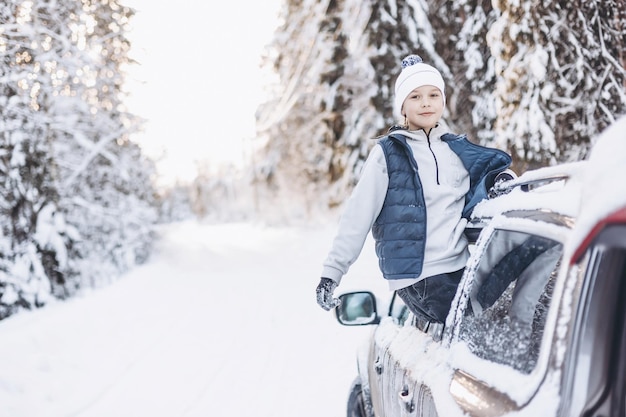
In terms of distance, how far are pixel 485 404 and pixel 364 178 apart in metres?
1.62

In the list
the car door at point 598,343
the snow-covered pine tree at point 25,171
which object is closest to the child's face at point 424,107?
the car door at point 598,343

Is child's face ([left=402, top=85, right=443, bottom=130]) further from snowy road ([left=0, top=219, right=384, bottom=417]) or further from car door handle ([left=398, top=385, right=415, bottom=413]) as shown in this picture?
snowy road ([left=0, top=219, right=384, bottom=417])

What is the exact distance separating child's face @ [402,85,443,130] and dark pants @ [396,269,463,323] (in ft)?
2.93

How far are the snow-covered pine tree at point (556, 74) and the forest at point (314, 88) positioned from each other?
2 cm

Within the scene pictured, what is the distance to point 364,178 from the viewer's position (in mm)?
3062

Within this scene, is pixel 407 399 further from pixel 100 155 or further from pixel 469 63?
pixel 100 155

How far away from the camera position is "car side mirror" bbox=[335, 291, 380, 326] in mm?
3209

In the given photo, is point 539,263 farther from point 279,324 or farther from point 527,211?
point 279,324

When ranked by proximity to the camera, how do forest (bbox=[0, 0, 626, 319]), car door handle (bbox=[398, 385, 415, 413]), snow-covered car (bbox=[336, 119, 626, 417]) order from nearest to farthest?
1. snow-covered car (bbox=[336, 119, 626, 417])
2. car door handle (bbox=[398, 385, 415, 413])
3. forest (bbox=[0, 0, 626, 319])

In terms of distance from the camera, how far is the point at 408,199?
2.92 metres

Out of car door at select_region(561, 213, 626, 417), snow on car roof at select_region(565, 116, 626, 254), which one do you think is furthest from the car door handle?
snow on car roof at select_region(565, 116, 626, 254)

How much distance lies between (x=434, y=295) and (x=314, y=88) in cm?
1635

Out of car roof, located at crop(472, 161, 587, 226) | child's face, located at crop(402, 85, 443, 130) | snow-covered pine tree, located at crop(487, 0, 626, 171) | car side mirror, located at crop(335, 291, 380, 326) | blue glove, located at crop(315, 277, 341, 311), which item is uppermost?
snow-covered pine tree, located at crop(487, 0, 626, 171)

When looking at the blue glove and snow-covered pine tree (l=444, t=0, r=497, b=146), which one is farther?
snow-covered pine tree (l=444, t=0, r=497, b=146)
